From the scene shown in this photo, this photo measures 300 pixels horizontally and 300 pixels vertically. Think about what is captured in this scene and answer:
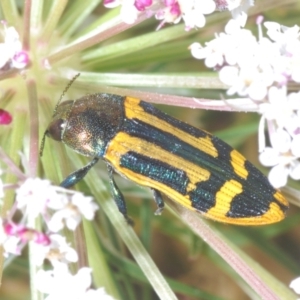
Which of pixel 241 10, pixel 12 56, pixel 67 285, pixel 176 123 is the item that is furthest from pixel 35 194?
pixel 241 10

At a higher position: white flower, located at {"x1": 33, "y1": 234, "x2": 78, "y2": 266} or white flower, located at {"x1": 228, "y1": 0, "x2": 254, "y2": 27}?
white flower, located at {"x1": 228, "y1": 0, "x2": 254, "y2": 27}

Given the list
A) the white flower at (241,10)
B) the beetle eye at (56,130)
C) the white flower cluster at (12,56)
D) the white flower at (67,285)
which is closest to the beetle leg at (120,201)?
the beetle eye at (56,130)

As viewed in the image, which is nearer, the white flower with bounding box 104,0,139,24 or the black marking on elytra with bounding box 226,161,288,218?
the white flower with bounding box 104,0,139,24

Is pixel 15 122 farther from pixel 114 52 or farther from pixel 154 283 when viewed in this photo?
pixel 154 283

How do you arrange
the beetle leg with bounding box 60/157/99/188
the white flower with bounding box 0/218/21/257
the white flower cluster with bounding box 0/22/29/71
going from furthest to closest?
the beetle leg with bounding box 60/157/99/188, the white flower cluster with bounding box 0/22/29/71, the white flower with bounding box 0/218/21/257

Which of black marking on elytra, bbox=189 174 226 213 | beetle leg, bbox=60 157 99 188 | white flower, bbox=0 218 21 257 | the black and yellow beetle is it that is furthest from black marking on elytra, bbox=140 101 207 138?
white flower, bbox=0 218 21 257

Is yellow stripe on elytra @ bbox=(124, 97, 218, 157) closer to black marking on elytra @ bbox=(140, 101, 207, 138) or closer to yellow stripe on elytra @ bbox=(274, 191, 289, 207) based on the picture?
black marking on elytra @ bbox=(140, 101, 207, 138)
